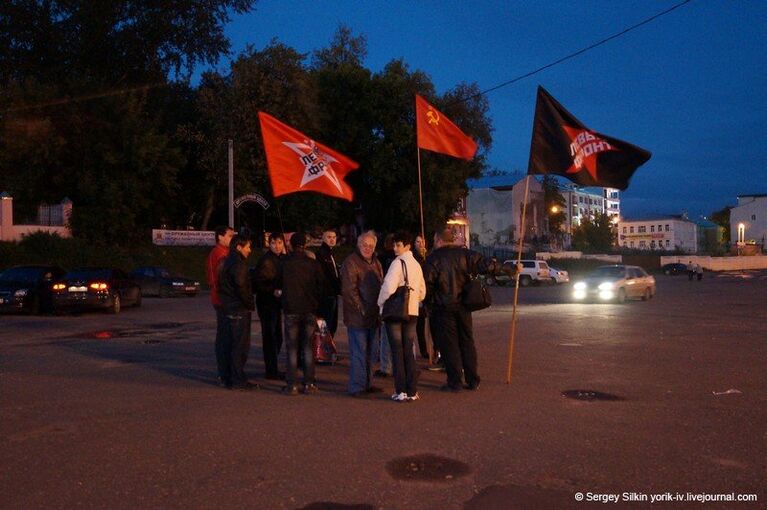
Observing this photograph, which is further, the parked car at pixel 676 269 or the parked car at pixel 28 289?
the parked car at pixel 676 269

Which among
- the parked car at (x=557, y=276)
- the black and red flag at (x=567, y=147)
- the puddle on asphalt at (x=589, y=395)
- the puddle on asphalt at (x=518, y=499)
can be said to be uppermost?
the black and red flag at (x=567, y=147)

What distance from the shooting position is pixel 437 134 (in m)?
12.3

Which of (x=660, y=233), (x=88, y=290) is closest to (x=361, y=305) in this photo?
(x=88, y=290)

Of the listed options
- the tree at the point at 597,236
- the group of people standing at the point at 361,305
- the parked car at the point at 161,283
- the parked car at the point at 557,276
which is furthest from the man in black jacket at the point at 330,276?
the tree at the point at 597,236

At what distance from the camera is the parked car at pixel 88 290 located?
2100cm

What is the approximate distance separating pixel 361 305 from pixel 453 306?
105 cm

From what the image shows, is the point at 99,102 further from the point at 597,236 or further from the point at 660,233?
the point at 660,233

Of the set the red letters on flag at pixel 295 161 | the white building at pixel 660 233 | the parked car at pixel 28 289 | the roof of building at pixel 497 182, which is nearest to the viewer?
the red letters on flag at pixel 295 161

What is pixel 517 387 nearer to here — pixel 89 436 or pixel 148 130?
pixel 89 436

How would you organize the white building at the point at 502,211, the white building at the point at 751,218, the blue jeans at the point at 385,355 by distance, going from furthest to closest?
the white building at the point at 751,218 → the white building at the point at 502,211 → the blue jeans at the point at 385,355

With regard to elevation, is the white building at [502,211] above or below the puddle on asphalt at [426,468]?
above

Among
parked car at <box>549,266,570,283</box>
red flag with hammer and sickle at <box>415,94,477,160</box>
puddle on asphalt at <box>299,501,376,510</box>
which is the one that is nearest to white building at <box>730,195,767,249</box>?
parked car at <box>549,266,570,283</box>

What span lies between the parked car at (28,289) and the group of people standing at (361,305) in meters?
14.2

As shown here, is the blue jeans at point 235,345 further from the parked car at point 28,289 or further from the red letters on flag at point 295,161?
the parked car at point 28,289
